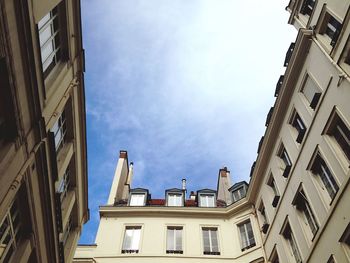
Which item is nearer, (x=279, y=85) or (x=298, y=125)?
(x=298, y=125)

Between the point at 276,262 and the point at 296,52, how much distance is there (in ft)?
33.4

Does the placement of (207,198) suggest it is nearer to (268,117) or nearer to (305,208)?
(268,117)

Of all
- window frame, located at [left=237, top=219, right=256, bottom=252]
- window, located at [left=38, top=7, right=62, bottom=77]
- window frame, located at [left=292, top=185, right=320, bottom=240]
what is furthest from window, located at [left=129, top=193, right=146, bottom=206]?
window, located at [left=38, top=7, right=62, bottom=77]

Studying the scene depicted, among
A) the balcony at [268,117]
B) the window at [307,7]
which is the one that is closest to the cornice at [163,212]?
the balcony at [268,117]

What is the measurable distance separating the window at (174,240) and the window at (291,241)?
21.5ft

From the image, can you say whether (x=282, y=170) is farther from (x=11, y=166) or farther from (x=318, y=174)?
(x=11, y=166)

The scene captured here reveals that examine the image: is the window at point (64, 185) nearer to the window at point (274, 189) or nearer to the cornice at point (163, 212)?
the cornice at point (163, 212)

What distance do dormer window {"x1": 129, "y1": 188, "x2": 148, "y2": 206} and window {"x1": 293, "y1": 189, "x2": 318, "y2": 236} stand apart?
11.7 meters

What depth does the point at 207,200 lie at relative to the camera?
24.3 m

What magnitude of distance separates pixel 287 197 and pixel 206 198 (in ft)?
30.8

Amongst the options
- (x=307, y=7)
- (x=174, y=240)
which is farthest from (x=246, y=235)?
(x=307, y=7)

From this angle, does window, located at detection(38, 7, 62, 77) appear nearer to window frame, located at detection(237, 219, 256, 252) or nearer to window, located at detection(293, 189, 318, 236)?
window, located at detection(293, 189, 318, 236)

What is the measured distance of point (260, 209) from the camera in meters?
20.2

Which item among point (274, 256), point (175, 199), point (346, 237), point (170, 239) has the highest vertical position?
point (175, 199)
